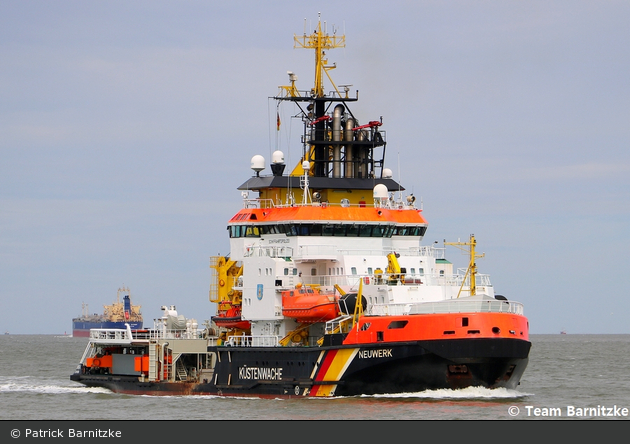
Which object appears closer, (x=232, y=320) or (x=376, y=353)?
(x=376, y=353)

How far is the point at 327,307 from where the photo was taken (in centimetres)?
3497

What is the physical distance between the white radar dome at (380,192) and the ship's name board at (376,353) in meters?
7.79

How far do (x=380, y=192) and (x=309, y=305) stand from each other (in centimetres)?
600

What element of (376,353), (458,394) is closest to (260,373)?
(376,353)

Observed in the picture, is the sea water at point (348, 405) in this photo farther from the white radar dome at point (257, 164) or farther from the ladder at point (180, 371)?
the white radar dome at point (257, 164)

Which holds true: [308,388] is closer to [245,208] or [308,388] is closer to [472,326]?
[472,326]

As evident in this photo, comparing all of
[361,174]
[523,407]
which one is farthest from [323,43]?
[523,407]

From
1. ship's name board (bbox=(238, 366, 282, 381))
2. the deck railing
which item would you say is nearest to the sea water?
ship's name board (bbox=(238, 366, 282, 381))

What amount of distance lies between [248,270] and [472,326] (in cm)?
933

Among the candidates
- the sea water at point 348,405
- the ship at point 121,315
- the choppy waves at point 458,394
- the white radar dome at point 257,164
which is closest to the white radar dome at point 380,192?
the white radar dome at point 257,164

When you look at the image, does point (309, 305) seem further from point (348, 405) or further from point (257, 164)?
point (257, 164)

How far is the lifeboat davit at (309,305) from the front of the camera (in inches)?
1379

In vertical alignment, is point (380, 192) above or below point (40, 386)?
above

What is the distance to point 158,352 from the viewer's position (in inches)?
1602
